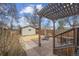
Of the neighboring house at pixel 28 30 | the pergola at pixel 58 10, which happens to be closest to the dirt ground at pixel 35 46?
the neighboring house at pixel 28 30

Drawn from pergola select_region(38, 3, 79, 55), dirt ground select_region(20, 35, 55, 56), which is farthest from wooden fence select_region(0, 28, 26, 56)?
pergola select_region(38, 3, 79, 55)

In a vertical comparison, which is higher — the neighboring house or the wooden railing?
the neighboring house

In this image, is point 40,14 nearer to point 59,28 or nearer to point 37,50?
point 59,28

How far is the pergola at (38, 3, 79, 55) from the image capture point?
190cm

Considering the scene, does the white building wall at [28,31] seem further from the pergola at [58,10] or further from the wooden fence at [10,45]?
the pergola at [58,10]

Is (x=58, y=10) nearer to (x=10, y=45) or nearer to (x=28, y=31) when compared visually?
(x=28, y=31)

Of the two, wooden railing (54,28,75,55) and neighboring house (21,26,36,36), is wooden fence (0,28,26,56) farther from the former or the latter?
wooden railing (54,28,75,55)

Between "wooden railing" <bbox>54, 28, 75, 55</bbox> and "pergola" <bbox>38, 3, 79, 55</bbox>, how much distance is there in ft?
0.36

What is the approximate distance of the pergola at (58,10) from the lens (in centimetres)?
190

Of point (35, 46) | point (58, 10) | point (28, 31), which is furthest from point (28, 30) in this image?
point (58, 10)

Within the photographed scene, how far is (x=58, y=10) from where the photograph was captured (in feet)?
6.29

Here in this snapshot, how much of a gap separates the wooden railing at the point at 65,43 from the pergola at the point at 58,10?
0.11 m

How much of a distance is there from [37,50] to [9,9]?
1.83 ft

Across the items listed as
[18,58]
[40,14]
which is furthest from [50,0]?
[18,58]
